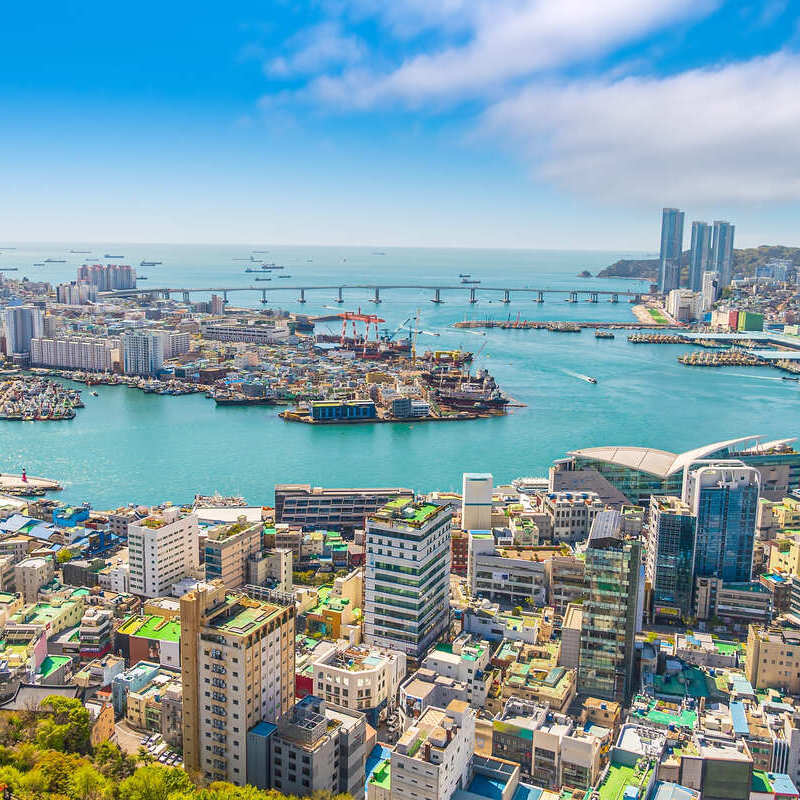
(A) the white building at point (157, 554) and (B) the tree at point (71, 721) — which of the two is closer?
(B) the tree at point (71, 721)

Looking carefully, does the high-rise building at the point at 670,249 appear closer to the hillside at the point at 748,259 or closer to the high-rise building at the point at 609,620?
the hillside at the point at 748,259

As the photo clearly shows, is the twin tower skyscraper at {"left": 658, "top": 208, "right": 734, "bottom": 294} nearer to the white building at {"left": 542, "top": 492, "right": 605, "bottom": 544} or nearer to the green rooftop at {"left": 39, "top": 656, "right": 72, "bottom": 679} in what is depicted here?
the white building at {"left": 542, "top": 492, "right": 605, "bottom": 544}

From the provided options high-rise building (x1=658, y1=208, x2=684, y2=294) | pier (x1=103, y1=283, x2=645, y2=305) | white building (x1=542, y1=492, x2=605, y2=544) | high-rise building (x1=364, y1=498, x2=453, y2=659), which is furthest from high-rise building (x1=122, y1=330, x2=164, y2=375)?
high-rise building (x1=658, y1=208, x2=684, y2=294)

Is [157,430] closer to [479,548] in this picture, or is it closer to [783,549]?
[479,548]

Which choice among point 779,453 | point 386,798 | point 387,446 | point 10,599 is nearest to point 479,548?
point 386,798

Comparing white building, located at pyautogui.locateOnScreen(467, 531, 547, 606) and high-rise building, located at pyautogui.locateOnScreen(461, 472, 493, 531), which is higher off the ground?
high-rise building, located at pyautogui.locateOnScreen(461, 472, 493, 531)

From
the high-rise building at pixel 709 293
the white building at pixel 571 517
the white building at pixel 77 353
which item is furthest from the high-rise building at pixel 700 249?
the white building at pixel 571 517
